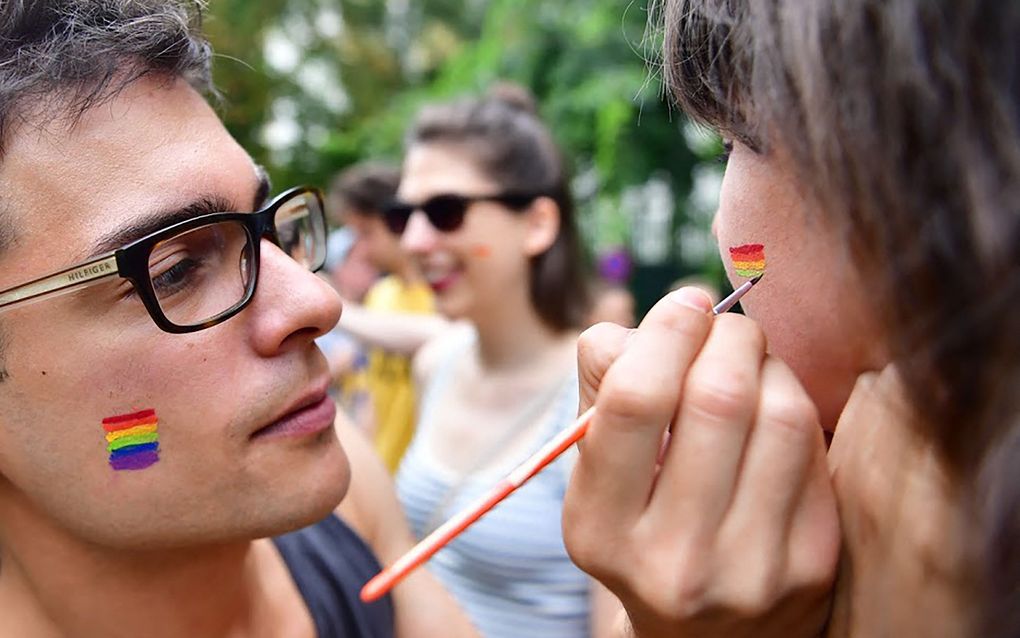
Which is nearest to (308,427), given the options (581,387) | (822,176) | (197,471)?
(197,471)

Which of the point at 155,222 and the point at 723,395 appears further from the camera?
the point at 155,222

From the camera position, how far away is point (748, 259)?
878 millimetres

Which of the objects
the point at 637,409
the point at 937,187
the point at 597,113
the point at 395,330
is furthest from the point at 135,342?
the point at 597,113

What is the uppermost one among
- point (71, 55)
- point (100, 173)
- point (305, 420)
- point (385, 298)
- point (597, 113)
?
point (71, 55)

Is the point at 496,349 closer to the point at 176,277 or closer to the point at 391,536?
the point at 391,536

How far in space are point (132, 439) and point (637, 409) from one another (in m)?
0.83

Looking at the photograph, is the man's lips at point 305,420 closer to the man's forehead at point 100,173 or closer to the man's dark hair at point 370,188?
the man's forehead at point 100,173

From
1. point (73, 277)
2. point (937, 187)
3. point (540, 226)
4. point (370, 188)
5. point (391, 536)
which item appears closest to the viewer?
point (937, 187)

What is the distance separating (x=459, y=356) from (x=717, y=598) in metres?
2.20

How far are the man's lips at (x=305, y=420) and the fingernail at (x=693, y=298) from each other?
71 centimetres

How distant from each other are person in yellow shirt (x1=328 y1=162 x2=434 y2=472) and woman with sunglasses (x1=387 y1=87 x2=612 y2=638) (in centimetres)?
71

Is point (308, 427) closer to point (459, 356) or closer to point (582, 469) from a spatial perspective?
point (582, 469)

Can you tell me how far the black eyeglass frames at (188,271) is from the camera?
1109 millimetres

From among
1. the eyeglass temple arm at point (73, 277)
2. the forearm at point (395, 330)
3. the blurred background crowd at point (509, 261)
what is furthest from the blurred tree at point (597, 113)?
the forearm at point (395, 330)
